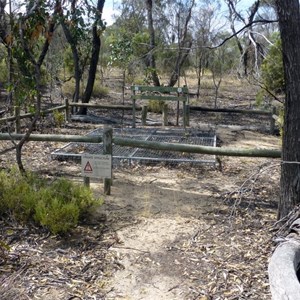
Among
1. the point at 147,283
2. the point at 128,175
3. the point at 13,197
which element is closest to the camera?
the point at 147,283

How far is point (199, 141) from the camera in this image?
802cm

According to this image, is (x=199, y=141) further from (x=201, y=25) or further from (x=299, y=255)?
(x=201, y=25)

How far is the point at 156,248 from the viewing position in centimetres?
372

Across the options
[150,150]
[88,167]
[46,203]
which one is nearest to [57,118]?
[150,150]

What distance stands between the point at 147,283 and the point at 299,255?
3.61 ft

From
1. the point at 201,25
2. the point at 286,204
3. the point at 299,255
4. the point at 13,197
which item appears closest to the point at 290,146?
the point at 286,204

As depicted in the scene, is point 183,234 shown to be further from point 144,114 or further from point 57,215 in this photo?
point 144,114

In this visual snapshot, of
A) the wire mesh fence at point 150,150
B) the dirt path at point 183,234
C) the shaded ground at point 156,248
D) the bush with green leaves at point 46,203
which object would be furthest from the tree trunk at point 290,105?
the wire mesh fence at point 150,150

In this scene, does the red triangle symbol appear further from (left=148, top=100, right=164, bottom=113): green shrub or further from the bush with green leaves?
(left=148, top=100, right=164, bottom=113): green shrub

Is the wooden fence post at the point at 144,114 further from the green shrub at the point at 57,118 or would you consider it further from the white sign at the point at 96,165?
the white sign at the point at 96,165

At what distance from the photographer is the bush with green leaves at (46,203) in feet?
12.4

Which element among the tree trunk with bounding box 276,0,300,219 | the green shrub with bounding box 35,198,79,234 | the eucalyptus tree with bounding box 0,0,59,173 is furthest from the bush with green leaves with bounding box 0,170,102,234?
the tree trunk with bounding box 276,0,300,219

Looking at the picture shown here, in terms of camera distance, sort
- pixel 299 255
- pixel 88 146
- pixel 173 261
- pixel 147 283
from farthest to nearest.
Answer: pixel 88 146 → pixel 173 261 → pixel 147 283 → pixel 299 255

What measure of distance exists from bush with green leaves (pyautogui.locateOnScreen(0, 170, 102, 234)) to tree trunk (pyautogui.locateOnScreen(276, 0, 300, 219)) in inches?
70.3
